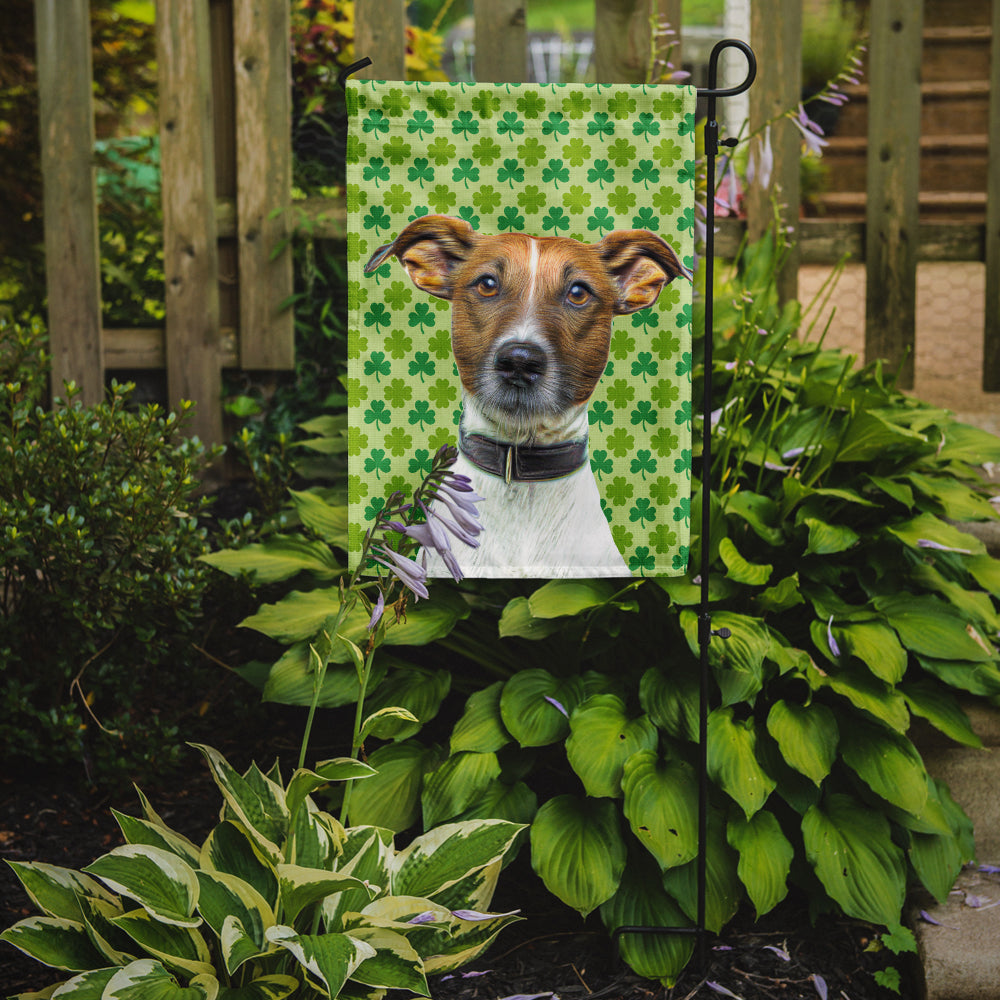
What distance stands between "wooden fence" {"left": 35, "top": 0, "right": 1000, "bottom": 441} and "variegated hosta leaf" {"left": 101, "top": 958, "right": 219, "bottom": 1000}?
2201mm

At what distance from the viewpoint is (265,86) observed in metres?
3.32

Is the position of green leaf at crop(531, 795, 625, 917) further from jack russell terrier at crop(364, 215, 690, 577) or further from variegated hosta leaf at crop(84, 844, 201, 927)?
variegated hosta leaf at crop(84, 844, 201, 927)

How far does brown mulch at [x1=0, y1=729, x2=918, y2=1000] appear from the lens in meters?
1.94

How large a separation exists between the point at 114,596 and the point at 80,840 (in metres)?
0.55

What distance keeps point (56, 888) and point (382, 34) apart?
103 inches

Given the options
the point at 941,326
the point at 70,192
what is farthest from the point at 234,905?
the point at 941,326

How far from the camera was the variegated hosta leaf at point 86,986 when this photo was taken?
1513mm

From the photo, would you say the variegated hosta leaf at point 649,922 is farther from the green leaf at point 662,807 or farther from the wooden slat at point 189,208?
the wooden slat at point 189,208

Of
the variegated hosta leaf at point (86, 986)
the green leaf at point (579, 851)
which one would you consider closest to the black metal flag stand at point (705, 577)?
the green leaf at point (579, 851)

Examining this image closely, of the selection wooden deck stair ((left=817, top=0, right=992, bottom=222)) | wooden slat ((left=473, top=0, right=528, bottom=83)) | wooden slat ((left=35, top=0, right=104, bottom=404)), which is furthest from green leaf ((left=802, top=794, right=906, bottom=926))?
wooden deck stair ((left=817, top=0, right=992, bottom=222))

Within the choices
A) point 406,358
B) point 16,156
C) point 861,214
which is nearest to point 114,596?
point 406,358

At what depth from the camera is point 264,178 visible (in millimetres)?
3365

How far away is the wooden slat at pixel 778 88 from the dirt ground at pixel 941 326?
1487 mm

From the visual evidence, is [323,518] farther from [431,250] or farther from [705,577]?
[705,577]
